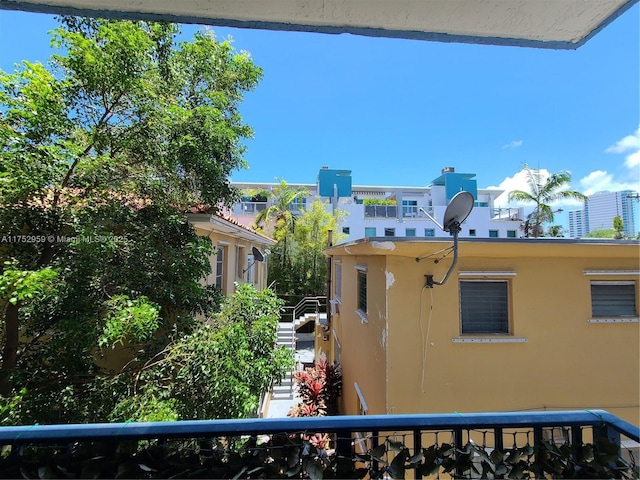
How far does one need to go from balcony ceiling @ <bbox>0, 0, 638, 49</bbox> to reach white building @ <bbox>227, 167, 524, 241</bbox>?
67.5 feet

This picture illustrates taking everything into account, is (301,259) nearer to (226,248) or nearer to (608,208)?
(226,248)

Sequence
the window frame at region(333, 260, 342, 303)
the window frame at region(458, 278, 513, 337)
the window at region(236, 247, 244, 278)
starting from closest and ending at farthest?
1. the window frame at region(458, 278, 513, 337)
2. the window frame at region(333, 260, 342, 303)
3. the window at region(236, 247, 244, 278)

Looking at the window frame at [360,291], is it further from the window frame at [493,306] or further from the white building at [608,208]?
the white building at [608,208]

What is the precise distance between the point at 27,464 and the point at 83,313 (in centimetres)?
335

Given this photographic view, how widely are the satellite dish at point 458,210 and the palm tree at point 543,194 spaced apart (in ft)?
66.6

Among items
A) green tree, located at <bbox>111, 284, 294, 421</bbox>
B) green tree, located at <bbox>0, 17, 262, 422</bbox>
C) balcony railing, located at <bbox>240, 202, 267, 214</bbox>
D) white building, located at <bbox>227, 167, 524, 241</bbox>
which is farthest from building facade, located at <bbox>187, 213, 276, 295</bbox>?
balcony railing, located at <bbox>240, 202, 267, 214</bbox>

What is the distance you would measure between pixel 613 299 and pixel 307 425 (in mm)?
6043

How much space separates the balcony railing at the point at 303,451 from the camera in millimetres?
1214

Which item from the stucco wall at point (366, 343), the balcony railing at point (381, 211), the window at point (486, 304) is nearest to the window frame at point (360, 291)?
the stucco wall at point (366, 343)

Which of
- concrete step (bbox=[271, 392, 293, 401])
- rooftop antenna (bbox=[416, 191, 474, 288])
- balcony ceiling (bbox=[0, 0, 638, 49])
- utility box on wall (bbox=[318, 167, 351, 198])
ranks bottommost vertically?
concrete step (bbox=[271, 392, 293, 401])

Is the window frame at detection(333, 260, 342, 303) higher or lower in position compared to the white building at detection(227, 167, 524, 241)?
lower

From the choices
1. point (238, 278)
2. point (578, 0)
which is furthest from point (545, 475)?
point (238, 278)

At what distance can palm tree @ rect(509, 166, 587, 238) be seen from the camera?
19688 millimetres

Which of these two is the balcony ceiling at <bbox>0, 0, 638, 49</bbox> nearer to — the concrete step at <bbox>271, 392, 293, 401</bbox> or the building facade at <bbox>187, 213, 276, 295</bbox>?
the building facade at <bbox>187, 213, 276, 295</bbox>
